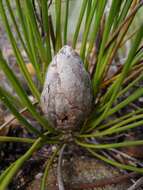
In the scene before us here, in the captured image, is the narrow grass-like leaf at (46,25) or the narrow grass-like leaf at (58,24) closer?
the narrow grass-like leaf at (46,25)

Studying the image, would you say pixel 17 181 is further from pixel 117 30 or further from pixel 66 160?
pixel 117 30

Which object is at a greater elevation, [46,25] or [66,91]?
[46,25]

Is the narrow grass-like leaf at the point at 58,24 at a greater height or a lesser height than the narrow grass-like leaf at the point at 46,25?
greater

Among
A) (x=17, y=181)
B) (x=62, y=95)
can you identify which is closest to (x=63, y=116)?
(x=62, y=95)

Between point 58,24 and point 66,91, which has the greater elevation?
point 58,24

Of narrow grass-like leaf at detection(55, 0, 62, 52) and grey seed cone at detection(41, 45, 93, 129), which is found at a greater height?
narrow grass-like leaf at detection(55, 0, 62, 52)

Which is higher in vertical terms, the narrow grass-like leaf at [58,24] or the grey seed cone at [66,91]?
the narrow grass-like leaf at [58,24]

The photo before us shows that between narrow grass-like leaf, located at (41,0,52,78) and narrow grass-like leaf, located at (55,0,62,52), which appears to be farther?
narrow grass-like leaf, located at (55,0,62,52)

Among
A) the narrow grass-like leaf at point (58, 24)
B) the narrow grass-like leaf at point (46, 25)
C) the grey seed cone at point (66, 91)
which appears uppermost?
the narrow grass-like leaf at point (58, 24)

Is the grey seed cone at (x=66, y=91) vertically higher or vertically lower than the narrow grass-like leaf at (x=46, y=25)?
lower

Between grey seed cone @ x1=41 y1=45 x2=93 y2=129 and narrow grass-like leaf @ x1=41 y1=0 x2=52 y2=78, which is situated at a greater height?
narrow grass-like leaf @ x1=41 y1=0 x2=52 y2=78

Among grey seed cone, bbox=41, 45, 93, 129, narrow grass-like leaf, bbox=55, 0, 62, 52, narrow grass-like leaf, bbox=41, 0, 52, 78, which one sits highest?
narrow grass-like leaf, bbox=55, 0, 62, 52
